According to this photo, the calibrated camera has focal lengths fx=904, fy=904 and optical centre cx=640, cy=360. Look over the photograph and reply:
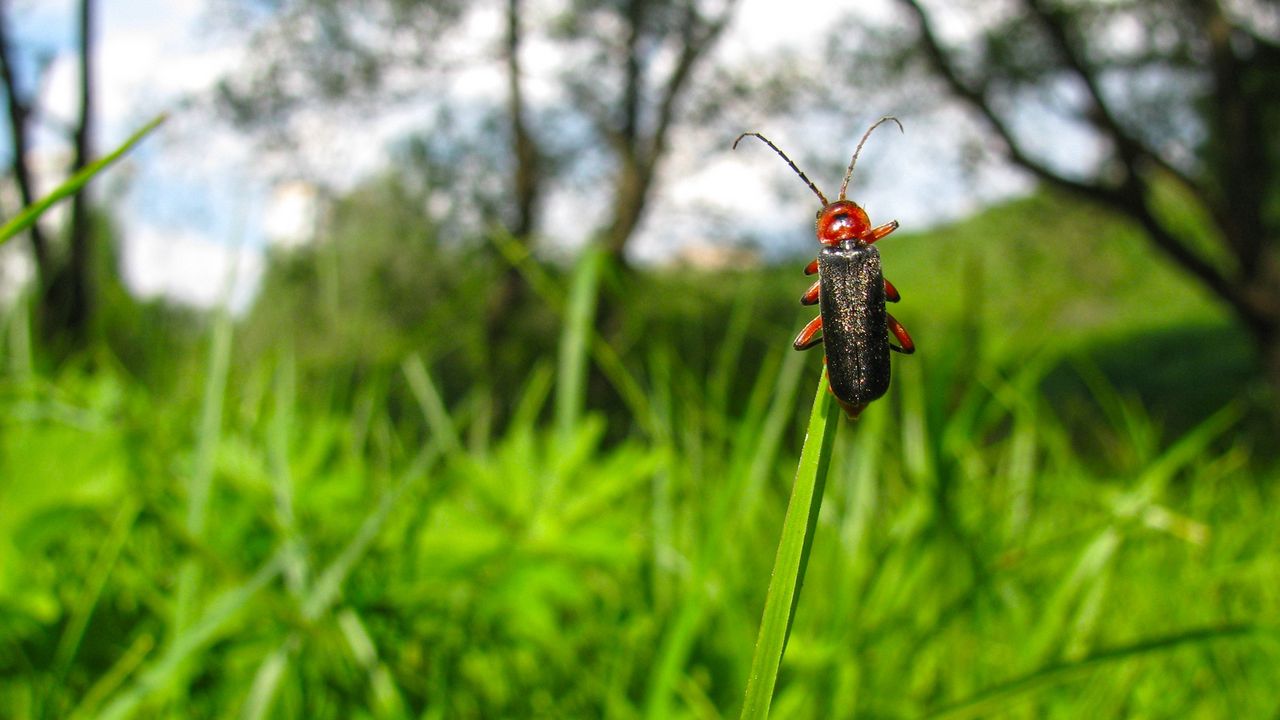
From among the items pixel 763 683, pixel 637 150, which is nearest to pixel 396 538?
pixel 763 683

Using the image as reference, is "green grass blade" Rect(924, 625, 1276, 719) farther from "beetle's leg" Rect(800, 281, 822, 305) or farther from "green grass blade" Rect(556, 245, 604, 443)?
"green grass blade" Rect(556, 245, 604, 443)

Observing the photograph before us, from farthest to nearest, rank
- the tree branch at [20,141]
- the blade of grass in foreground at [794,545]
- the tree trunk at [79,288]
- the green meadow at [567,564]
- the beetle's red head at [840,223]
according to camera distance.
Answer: the tree trunk at [79,288] → the tree branch at [20,141] → the green meadow at [567,564] → the beetle's red head at [840,223] → the blade of grass in foreground at [794,545]

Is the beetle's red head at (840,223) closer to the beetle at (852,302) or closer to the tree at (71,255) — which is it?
the beetle at (852,302)

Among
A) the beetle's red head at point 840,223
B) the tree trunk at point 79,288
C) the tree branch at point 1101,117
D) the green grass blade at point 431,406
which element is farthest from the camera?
the tree branch at point 1101,117

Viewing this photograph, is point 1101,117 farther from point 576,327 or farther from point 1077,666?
point 1077,666

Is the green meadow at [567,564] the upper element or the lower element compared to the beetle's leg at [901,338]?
lower

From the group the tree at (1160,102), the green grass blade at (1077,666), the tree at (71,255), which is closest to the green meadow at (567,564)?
the green grass blade at (1077,666)

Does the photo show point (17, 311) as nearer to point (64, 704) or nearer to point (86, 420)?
point (86, 420)

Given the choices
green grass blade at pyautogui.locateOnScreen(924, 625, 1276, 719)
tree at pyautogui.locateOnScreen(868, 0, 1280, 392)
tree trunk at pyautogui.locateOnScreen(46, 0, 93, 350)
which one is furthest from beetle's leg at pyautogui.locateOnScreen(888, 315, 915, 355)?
tree at pyautogui.locateOnScreen(868, 0, 1280, 392)
